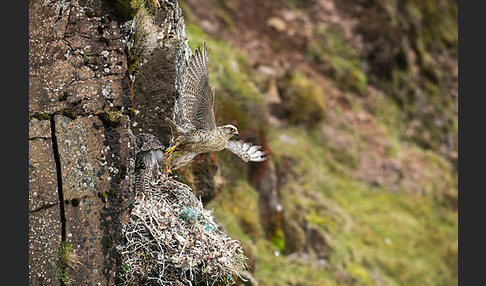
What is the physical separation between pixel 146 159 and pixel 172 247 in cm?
89

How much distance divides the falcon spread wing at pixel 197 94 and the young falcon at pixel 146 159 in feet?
1.58

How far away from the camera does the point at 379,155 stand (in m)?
17.7

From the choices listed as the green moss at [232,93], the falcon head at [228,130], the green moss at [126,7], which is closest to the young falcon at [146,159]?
the falcon head at [228,130]

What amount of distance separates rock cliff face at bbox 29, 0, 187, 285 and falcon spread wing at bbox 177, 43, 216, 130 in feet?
2.95

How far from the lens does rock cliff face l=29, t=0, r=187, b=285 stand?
4668 millimetres

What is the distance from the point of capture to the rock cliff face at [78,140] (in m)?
4.67

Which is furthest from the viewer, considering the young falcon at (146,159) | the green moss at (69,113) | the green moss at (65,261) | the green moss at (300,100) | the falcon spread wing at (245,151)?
the green moss at (300,100)

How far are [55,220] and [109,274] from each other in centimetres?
65

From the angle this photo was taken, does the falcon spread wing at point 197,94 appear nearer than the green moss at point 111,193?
No

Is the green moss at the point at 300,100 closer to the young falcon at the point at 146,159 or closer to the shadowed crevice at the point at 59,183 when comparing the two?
the young falcon at the point at 146,159

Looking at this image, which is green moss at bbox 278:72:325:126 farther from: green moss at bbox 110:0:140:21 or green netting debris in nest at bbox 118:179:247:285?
green moss at bbox 110:0:140:21

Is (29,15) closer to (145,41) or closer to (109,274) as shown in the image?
(145,41)

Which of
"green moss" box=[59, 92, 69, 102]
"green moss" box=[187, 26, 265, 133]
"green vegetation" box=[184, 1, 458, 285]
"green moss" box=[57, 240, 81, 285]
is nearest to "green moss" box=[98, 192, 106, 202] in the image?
"green moss" box=[57, 240, 81, 285]

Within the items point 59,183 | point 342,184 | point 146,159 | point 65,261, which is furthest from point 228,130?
point 342,184
